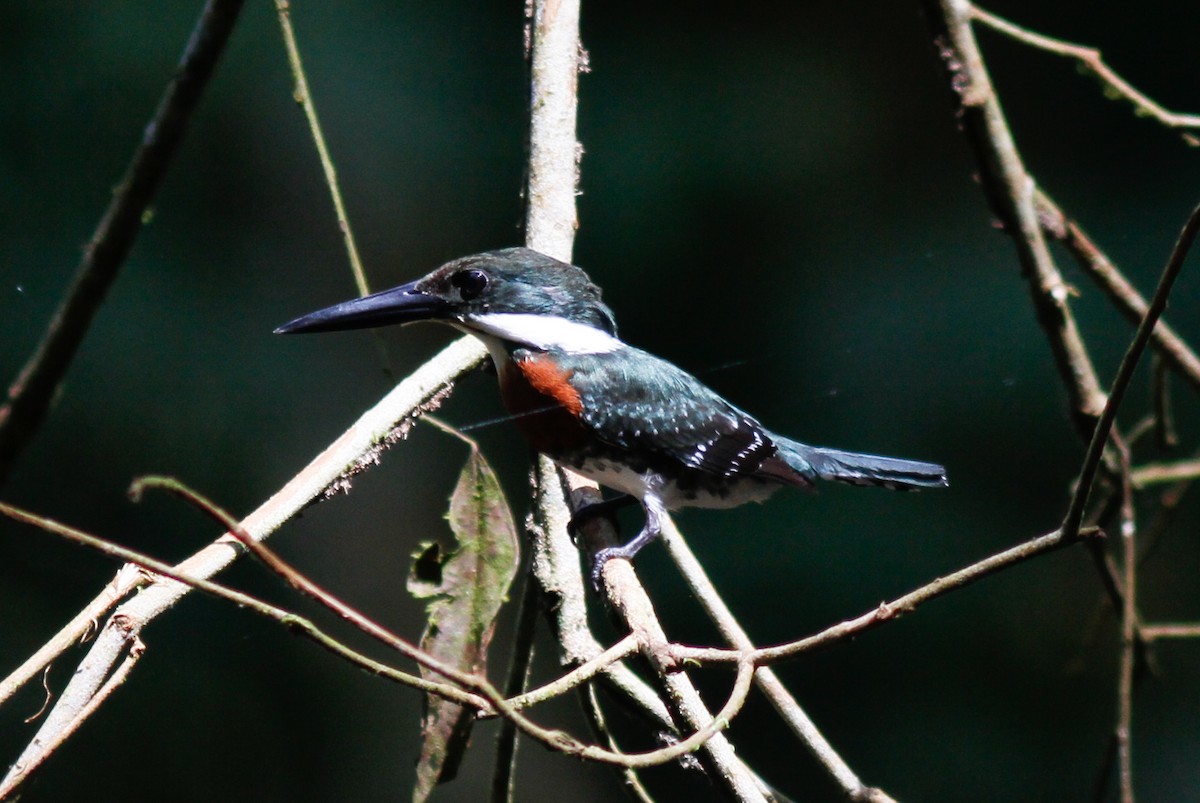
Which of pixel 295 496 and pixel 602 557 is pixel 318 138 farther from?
pixel 602 557

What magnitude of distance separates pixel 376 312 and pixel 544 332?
0.26m

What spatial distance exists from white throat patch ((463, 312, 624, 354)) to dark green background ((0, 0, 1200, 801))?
137 cm

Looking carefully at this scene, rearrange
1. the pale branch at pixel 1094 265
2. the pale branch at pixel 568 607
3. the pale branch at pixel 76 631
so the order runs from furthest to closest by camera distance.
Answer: the pale branch at pixel 1094 265
the pale branch at pixel 568 607
the pale branch at pixel 76 631

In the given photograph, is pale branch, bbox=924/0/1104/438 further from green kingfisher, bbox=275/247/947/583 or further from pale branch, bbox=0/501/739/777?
pale branch, bbox=0/501/739/777

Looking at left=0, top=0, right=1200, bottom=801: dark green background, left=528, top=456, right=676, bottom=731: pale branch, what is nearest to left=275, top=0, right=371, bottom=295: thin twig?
left=528, top=456, right=676, bottom=731: pale branch

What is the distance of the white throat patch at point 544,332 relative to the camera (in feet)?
5.40

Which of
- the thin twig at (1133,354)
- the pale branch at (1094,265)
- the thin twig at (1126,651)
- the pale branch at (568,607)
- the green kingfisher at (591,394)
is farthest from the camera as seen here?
the pale branch at (1094,265)

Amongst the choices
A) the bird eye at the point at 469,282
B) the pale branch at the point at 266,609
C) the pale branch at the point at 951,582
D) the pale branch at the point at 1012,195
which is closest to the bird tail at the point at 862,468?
the pale branch at the point at 1012,195

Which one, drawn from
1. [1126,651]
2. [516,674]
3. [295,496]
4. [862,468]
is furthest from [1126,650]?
[295,496]

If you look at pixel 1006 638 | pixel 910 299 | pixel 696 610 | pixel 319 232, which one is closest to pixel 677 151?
pixel 910 299

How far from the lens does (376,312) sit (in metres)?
1.58

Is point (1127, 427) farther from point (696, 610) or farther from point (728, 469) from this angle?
point (728, 469)

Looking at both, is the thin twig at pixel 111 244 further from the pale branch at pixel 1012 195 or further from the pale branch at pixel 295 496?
the pale branch at pixel 1012 195

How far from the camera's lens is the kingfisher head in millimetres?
1583
